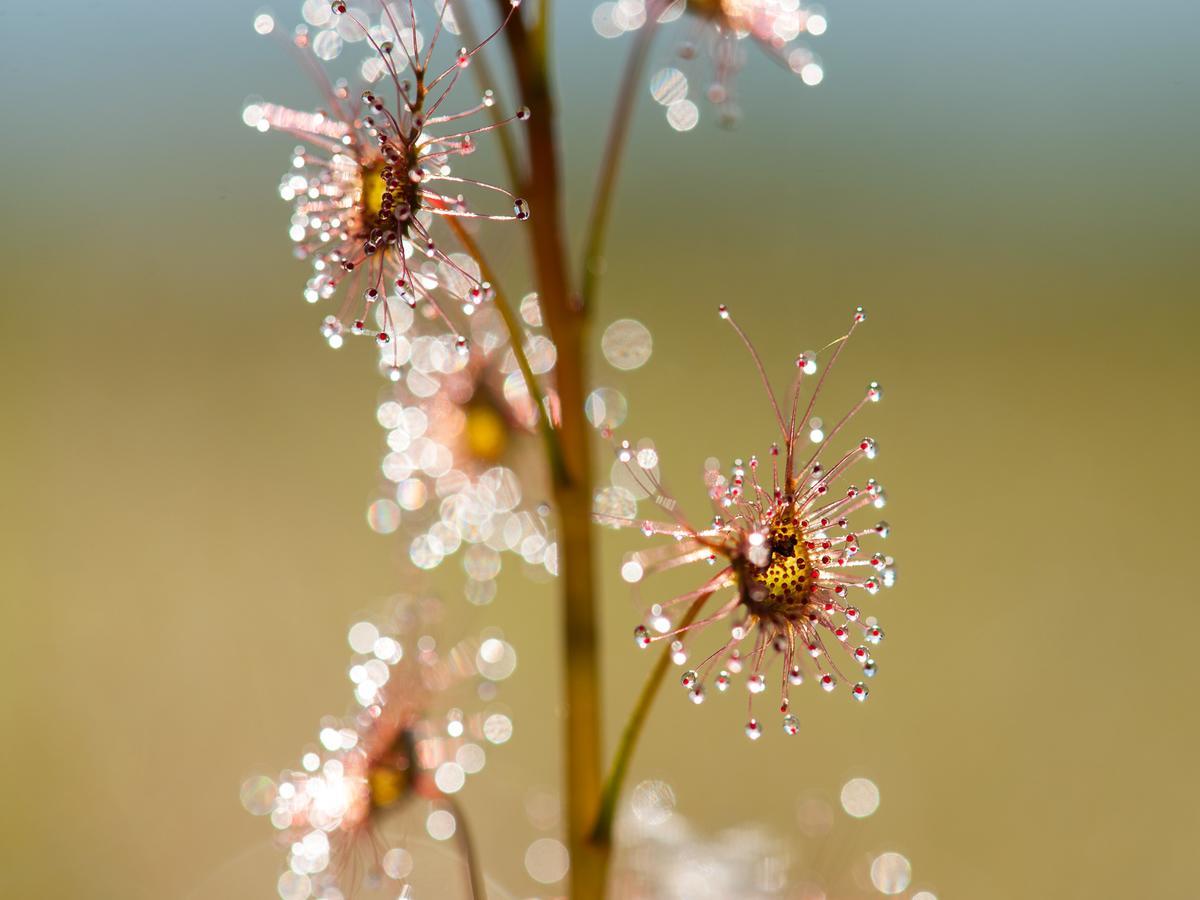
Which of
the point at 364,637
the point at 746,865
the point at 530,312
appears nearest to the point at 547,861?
the point at 746,865

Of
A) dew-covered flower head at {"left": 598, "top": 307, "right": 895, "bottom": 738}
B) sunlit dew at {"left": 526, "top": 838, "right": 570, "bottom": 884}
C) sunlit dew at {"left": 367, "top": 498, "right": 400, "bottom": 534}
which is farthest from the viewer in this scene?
sunlit dew at {"left": 526, "top": 838, "right": 570, "bottom": 884}

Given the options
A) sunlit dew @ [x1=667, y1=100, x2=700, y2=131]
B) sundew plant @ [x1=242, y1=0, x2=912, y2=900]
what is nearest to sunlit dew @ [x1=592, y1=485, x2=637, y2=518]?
sundew plant @ [x1=242, y1=0, x2=912, y2=900]

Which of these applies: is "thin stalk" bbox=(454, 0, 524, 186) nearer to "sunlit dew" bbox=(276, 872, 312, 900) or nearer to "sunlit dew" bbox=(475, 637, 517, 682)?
"sunlit dew" bbox=(475, 637, 517, 682)

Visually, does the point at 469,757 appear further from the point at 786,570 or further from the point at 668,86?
the point at 668,86

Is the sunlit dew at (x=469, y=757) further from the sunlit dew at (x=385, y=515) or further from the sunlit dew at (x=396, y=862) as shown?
the sunlit dew at (x=385, y=515)

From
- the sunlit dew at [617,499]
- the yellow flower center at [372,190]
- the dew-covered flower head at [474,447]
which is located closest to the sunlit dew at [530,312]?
the dew-covered flower head at [474,447]

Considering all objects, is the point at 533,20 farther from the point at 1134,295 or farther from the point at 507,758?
the point at 1134,295
